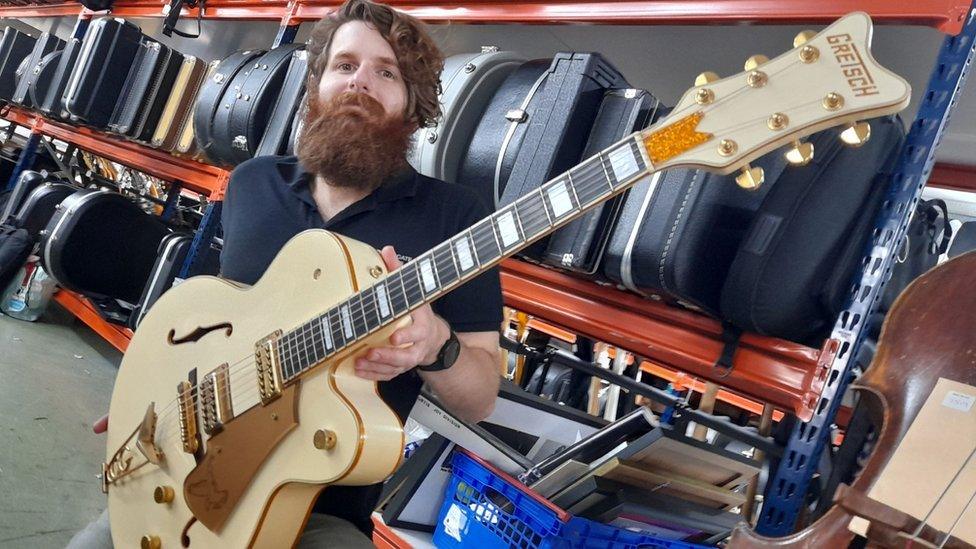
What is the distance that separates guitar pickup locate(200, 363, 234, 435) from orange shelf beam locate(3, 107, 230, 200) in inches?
64.0

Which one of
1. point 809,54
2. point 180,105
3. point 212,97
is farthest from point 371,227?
point 180,105

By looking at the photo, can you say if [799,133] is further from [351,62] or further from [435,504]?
[435,504]

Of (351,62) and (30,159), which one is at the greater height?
(351,62)

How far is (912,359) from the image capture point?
789 mm

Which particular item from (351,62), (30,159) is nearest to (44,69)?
(30,159)

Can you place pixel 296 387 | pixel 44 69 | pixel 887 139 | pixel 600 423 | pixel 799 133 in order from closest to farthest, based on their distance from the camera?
1. pixel 799 133
2. pixel 296 387
3. pixel 887 139
4. pixel 600 423
5. pixel 44 69

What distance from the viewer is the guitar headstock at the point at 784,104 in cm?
74

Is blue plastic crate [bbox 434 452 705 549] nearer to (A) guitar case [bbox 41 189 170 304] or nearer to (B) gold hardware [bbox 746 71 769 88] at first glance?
(B) gold hardware [bbox 746 71 769 88]

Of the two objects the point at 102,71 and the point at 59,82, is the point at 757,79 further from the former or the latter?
the point at 59,82

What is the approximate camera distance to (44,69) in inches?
149

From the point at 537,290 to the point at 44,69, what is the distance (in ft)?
11.4

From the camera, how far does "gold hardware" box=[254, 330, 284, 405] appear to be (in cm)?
101

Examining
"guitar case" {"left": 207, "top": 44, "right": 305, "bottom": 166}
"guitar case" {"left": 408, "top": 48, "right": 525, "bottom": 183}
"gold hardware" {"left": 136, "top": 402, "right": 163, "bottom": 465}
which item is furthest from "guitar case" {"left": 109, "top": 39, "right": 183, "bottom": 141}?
"gold hardware" {"left": 136, "top": 402, "right": 163, "bottom": 465}

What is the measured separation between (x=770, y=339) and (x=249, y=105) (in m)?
1.88
